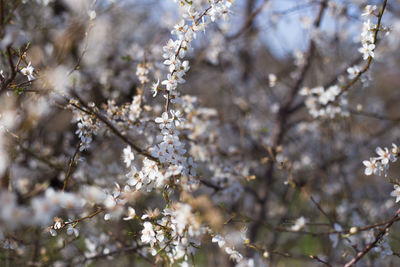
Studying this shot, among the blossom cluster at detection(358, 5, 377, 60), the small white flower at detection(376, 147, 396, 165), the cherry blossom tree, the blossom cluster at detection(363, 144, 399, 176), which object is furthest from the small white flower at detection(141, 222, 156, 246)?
the blossom cluster at detection(358, 5, 377, 60)

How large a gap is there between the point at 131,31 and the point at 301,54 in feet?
11.8

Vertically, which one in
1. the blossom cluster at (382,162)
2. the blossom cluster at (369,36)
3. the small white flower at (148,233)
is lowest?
the small white flower at (148,233)

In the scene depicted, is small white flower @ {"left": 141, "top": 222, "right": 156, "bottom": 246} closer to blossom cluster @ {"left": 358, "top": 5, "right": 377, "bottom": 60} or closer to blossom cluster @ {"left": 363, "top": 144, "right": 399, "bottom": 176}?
blossom cluster @ {"left": 363, "top": 144, "right": 399, "bottom": 176}

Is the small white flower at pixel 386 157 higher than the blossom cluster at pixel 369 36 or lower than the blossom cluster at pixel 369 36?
lower

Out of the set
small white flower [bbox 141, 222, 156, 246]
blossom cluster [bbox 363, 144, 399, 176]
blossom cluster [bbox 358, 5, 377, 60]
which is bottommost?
small white flower [bbox 141, 222, 156, 246]

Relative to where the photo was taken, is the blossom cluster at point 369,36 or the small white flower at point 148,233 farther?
the blossom cluster at point 369,36

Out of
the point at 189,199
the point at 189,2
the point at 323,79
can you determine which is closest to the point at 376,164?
the point at 189,199

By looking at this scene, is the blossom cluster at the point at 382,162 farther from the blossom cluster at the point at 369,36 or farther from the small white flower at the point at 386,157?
the blossom cluster at the point at 369,36

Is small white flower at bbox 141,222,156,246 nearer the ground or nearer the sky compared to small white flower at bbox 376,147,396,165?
nearer the ground

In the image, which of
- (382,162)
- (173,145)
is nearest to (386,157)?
(382,162)

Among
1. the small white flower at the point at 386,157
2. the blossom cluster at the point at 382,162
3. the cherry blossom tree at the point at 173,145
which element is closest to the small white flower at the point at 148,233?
the cherry blossom tree at the point at 173,145

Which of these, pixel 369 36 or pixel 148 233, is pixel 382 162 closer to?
pixel 369 36

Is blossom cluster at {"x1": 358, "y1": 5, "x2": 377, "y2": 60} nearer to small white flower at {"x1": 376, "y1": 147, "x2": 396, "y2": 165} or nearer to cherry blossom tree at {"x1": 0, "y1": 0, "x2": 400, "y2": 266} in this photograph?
cherry blossom tree at {"x1": 0, "y1": 0, "x2": 400, "y2": 266}

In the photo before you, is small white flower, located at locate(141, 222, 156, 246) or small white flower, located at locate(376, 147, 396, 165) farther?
small white flower, located at locate(376, 147, 396, 165)
